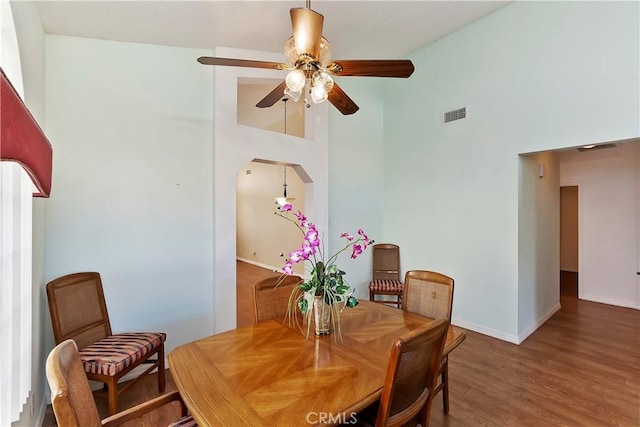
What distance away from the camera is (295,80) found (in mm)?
1793

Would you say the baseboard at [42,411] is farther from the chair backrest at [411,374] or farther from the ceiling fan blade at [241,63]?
the ceiling fan blade at [241,63]

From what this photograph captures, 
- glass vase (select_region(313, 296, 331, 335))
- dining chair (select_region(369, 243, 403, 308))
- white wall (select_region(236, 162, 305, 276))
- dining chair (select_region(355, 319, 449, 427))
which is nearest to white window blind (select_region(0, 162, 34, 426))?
glass vase (select_region(313, 296, 331, 335))

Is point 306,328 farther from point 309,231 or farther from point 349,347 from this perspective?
point 309,231

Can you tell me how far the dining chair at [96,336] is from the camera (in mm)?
1977

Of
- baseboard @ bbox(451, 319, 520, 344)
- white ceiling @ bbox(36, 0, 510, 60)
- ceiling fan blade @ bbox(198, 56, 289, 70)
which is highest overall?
white ceiling @ bbox(36, 0, 510, 60)

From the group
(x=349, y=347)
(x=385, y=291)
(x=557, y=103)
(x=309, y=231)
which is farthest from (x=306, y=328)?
(x=557, y=103)

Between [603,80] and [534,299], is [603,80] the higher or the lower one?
the higher one

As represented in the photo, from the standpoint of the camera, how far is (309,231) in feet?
5.52

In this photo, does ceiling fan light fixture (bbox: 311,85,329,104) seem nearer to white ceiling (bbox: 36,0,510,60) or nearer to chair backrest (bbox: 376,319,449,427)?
white ceiling (bbox: 36,0,510,60)

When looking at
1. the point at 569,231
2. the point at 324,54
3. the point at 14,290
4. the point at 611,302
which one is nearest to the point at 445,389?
the point at 324,54

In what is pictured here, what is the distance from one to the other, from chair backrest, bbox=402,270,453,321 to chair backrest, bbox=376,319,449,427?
2.58 feet

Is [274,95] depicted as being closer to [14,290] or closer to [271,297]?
[271,297]

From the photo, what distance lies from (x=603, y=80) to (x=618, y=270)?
3.50 meters

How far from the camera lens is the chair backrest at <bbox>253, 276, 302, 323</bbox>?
2.06 m
